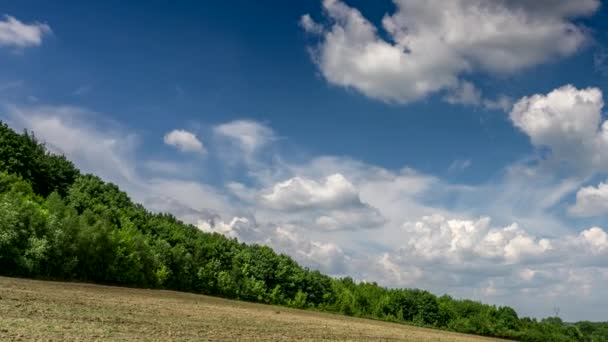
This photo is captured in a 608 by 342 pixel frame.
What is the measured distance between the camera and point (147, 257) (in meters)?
63.1

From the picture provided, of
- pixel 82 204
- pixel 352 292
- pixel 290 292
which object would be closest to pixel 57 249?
pixel 82 204

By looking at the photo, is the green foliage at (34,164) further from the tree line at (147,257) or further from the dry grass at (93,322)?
the dry grass at (93,322)

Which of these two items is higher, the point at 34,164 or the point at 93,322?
the point at 34,164

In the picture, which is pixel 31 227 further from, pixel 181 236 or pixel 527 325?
pixel 527 325

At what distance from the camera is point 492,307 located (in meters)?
113

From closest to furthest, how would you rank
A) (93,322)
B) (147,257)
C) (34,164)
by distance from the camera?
(93,322), (147,257), (34,164)

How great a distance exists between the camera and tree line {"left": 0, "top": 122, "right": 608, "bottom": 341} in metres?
48.4

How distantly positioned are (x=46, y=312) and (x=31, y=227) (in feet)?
78.8

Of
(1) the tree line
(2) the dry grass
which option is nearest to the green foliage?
(1) the tree line

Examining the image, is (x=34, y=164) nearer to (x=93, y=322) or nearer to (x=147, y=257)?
(x=147, y=257)

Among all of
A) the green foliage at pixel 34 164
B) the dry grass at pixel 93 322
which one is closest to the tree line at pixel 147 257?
the green foliage at pixel 34 164

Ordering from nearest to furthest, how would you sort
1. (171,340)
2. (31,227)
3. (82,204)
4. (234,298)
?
(171,340)
(31,227)
(82,204)
(234,298)

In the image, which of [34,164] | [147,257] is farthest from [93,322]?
[34,164]

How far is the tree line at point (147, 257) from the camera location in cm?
4838
